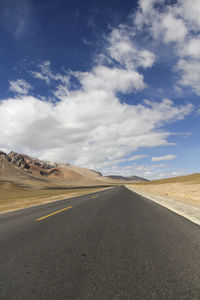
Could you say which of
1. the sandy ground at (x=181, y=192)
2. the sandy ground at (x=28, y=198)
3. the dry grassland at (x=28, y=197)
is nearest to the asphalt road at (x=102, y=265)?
the sandy ground at (x=181, y=192)

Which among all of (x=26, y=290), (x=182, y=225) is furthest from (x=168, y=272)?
(x=182, y=225)

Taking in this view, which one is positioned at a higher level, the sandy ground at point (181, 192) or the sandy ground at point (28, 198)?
the sandy ground at point (181, 192)

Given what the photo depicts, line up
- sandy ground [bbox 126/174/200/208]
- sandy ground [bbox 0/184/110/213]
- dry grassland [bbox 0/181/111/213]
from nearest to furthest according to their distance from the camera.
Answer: sandy ground [bbox 126/174/200/208]
sandy ground [bbox 0/184/110/213]
dry grassland [bbox 0/181/111/213]

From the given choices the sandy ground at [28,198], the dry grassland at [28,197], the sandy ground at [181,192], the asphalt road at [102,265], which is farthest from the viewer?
the dry grassland at [28,197]

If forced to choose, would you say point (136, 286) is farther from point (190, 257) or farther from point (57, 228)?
point (57, 228)

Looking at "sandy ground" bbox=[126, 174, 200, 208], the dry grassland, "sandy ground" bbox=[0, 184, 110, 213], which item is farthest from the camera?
the dry grassland

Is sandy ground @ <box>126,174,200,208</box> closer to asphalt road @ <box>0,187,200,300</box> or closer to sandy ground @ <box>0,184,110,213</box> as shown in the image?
asphalt road @ <box>0,187,200,300</box>

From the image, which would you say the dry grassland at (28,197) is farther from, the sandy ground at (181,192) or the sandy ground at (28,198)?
the sandy ground at (181,192)

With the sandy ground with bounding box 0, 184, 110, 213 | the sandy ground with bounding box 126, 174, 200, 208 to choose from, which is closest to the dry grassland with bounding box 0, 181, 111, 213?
the sandy ground with bounding box 0, 184, 110, 213

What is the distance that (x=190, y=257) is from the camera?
354cm

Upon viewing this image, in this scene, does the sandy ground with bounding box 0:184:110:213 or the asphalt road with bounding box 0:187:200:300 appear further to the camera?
the sandy ground with bounding box 0:184:110:213

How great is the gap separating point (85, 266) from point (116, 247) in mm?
1113

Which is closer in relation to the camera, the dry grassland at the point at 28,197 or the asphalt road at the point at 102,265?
the asphalt road at the point at 102,265

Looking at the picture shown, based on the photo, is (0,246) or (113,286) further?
(0,246)
